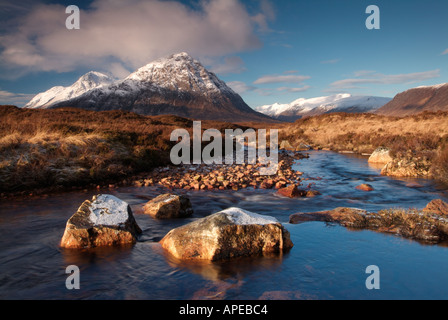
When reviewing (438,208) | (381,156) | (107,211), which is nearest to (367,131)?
(381,156)

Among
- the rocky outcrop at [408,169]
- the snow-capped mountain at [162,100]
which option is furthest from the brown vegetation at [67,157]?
the snow-capped mountain at [162,100]

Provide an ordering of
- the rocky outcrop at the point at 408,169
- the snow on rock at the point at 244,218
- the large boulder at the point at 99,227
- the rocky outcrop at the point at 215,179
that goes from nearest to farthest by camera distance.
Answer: the snow on rock at the point at 244,218 < the large boulder at the point at 99,227 < the rocky outcrop at the point at 215,179 < the rocky outcrop at the point at 408,169

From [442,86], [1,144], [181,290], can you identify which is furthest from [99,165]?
[442,86]

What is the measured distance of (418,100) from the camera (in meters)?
172

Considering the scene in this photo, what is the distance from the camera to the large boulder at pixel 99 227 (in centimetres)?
586

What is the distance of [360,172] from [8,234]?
1627cm

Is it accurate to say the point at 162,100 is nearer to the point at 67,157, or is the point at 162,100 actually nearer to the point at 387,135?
the point at 387,135

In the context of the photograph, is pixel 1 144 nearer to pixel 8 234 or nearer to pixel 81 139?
pixel 81 139

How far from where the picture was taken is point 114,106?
144250 mm

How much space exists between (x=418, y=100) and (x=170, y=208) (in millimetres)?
208365

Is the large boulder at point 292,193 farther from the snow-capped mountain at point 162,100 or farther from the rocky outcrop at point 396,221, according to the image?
the snow-capped mountain at point 162,100

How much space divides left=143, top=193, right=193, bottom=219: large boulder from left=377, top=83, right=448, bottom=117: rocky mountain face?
164 m

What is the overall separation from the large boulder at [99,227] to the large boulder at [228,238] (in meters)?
1.06

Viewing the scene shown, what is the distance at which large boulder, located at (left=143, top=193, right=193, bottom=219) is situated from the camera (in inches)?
317
